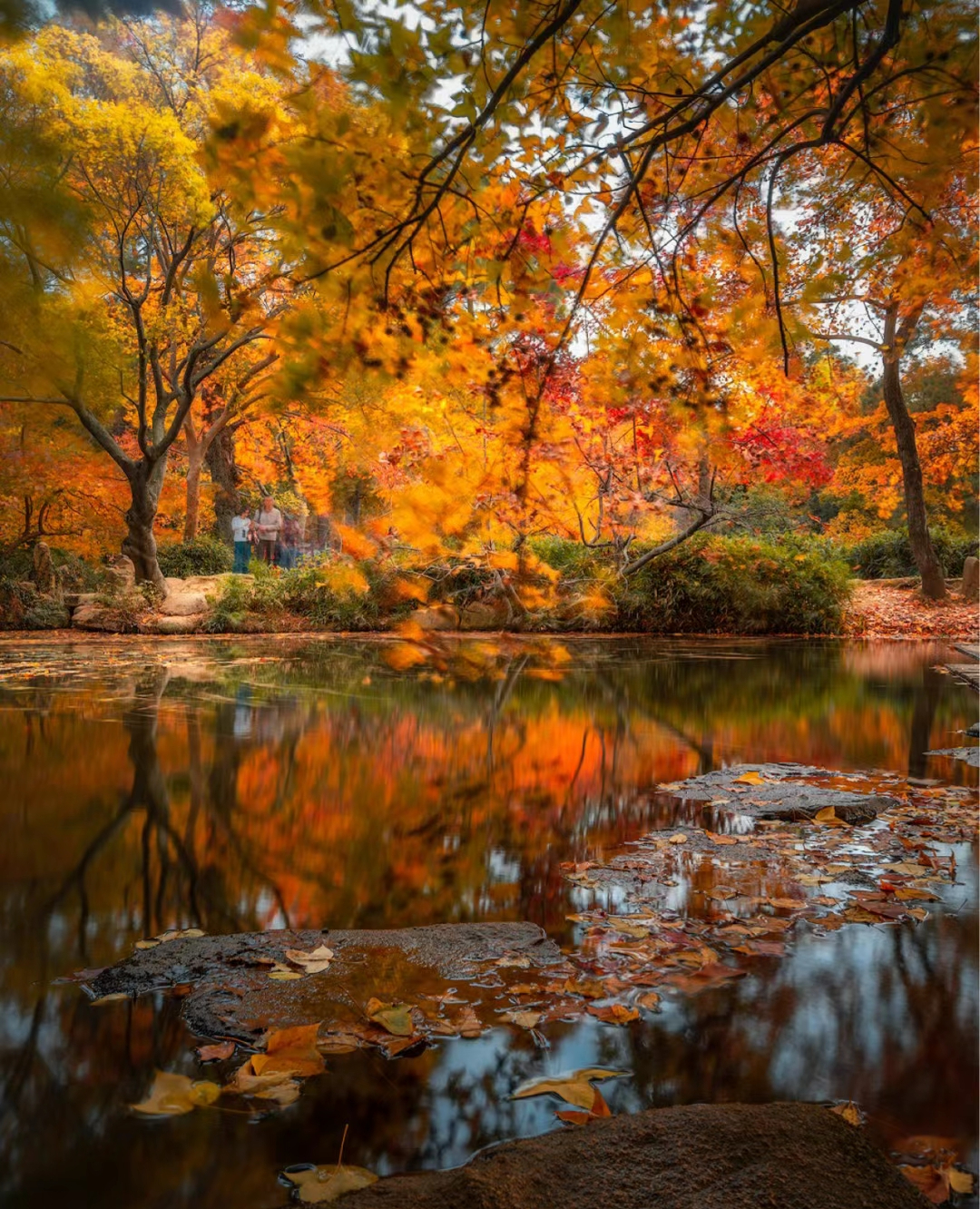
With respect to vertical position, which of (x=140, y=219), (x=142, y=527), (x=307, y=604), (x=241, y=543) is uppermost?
(x=140, y=219)

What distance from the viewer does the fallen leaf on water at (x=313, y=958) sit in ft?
5.99

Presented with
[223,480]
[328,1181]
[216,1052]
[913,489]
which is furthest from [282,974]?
[223,480]

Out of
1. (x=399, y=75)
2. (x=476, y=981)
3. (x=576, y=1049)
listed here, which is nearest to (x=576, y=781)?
(x=476, y=981)

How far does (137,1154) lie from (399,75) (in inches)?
83.3

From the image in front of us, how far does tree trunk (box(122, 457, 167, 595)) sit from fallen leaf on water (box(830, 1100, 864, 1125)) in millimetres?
12850

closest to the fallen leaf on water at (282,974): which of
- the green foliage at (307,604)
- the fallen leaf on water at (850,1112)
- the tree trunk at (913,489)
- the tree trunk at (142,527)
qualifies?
the fallen leaf on water at (850,1112)

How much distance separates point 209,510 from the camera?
2070 centimetres

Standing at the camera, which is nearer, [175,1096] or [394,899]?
[175,1096]

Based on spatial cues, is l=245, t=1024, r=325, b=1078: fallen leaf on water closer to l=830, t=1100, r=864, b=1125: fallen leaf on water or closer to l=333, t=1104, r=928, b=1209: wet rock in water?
l=333, t=1104, r=928, b=1209: wet rock in water

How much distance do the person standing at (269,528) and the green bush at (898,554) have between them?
35.8ft

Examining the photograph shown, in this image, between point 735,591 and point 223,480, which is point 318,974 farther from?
point 223,480

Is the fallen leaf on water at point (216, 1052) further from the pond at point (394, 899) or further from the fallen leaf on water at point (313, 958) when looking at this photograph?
the fallen leaf on water at point (313, 958)

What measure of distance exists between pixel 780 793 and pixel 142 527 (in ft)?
38.8

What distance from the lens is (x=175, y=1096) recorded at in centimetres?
136
